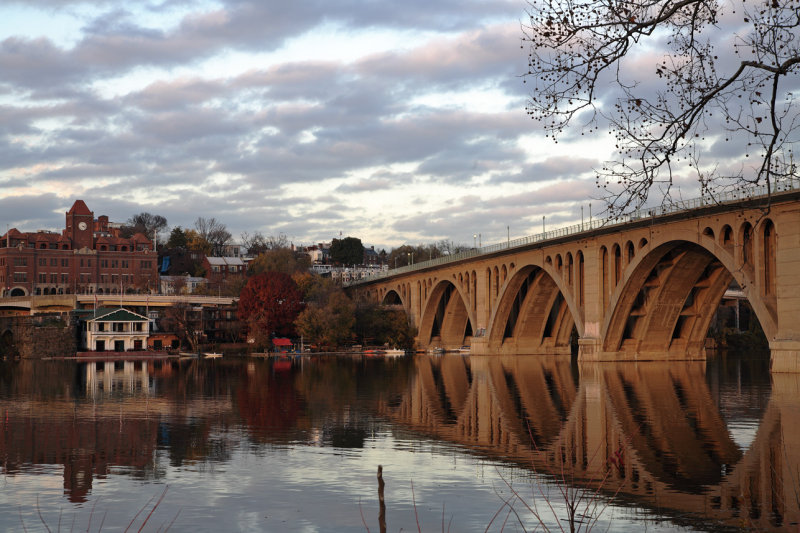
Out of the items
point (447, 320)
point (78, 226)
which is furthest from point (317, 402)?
point (78, 226)

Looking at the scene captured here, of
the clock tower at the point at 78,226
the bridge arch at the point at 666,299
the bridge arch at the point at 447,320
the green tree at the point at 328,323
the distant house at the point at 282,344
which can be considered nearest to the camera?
the bridge arch at the point at 666,299

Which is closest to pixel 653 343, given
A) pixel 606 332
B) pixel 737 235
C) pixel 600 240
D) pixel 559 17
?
pixel 606 332

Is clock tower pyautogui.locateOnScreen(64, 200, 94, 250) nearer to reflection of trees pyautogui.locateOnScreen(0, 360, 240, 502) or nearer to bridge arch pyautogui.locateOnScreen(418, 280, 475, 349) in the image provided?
bridge arch pyautogui.locateOnScreen(418, 280, 475, 349)

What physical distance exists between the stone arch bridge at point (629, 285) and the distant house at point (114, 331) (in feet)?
126

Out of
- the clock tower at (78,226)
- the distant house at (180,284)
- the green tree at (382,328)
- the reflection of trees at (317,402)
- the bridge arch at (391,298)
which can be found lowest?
the reflection of trees at (317,402)

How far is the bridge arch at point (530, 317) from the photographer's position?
9812 cm

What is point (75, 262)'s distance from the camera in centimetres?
15588

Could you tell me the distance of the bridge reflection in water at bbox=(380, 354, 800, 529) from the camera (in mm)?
20328

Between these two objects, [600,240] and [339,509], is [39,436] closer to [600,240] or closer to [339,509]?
[339,509]

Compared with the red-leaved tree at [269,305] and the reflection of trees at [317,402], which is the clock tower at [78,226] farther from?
the reflection of trees at [317,402]

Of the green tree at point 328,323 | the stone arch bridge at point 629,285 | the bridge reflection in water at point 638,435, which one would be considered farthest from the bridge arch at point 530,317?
the bridge reflection in water at point 638,435

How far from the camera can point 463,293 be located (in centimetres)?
11138

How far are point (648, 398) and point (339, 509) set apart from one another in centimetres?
2961

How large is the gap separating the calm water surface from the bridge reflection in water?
10 cm
